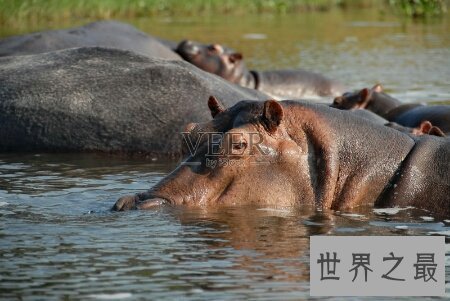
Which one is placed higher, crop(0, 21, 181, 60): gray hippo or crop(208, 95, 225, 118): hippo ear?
crop(208, 95, 225, 118): hippo ear

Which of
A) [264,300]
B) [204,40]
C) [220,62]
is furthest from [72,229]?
[204,40]

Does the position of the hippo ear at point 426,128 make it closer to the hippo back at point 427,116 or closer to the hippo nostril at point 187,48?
the hippo back at point 427,116

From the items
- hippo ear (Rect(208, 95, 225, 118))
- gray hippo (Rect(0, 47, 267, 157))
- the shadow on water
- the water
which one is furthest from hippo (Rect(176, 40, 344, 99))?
hippo ear (Rect(208, 95, 225, 118))

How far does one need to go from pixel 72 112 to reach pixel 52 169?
96 centimetres

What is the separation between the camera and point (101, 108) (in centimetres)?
1020

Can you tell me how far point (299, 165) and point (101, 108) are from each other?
3.79 m

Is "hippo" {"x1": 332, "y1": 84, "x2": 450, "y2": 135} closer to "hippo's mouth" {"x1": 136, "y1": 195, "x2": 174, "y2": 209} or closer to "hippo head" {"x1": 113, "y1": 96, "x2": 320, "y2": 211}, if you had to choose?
"hippo head" {"x1": 113, "y1": 96, "x2": 320, "y2": 211}

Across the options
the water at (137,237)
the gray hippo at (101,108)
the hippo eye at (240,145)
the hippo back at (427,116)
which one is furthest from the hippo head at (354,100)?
the hippo eye at (240,145)

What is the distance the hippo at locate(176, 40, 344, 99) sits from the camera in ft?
49.2

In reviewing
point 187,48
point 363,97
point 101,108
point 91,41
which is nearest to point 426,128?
point 101,108

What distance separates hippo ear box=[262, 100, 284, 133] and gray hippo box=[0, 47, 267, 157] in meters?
3.46

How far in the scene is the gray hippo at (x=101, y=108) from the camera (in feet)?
33.4

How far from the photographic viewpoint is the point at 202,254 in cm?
612

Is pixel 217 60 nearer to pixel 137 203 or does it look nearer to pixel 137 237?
pixel 137 203
